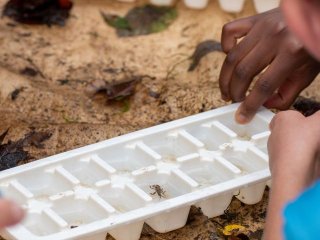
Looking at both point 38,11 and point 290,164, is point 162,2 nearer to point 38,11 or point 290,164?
point 38,11

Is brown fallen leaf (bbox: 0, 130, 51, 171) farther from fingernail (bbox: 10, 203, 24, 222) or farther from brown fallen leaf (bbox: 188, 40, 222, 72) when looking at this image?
fingernail (bbox: 10, 203, 24, 222)

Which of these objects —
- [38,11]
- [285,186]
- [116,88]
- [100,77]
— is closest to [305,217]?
[285,186]

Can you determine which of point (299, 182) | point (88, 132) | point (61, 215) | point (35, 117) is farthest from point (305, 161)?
point (35, 117)

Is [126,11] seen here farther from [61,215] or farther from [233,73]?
[61,215]

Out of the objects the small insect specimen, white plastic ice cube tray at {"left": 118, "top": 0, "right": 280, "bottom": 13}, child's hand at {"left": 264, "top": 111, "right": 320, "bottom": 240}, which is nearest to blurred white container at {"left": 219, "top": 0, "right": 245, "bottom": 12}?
white plastic ice cube tray at {"left": 118, "top": 0, "right": 280, "bottom": 13}

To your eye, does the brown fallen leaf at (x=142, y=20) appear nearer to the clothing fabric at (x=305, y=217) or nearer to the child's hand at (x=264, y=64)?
the child's hand at (x=264, y=64)

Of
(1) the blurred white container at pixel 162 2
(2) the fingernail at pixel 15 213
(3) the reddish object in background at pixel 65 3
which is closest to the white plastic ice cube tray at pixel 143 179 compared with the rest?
(2) the fingernail at pixel 15 213
